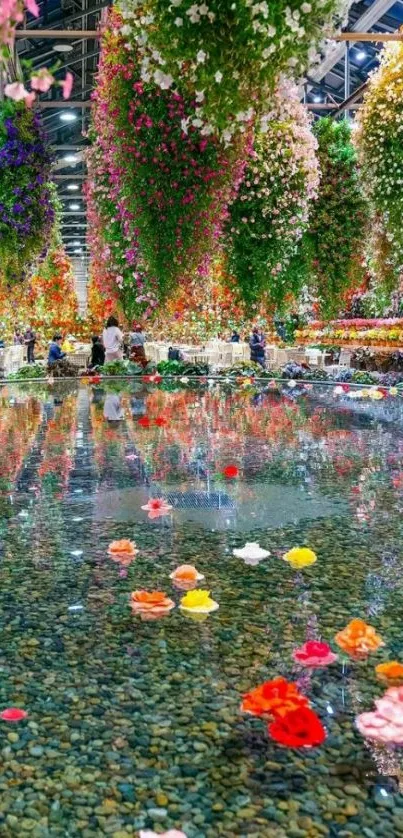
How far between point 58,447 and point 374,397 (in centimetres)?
531

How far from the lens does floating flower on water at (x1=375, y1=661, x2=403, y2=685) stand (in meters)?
2.31

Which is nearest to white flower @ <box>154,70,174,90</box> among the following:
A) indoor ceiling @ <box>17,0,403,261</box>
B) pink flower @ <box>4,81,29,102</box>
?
pink flower @ <box>4,81,29,102</box>

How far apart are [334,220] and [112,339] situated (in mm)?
4548

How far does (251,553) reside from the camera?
3.52 metres

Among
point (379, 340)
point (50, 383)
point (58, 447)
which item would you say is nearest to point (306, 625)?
point (58, 447)

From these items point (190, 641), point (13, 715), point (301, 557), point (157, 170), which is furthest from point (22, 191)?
point (13, 715)

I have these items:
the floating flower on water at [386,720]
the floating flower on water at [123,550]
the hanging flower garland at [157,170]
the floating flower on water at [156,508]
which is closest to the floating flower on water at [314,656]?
the floating flower on water at [386,720]

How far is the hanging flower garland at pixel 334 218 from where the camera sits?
11.9 m

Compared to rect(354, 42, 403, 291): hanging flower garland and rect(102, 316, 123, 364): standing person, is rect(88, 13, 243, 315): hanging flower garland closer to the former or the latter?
rect(354, 42, 403, 291): hanging flower garland

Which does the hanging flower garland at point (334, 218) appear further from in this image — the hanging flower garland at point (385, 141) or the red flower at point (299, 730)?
the red flower at point (299, 730)

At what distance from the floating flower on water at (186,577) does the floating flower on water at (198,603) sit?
7.3 inches

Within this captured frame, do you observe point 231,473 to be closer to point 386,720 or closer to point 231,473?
point 231,473

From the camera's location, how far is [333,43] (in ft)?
13.0

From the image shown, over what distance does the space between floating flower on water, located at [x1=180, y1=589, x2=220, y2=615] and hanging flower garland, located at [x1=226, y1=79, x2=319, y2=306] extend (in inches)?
312
